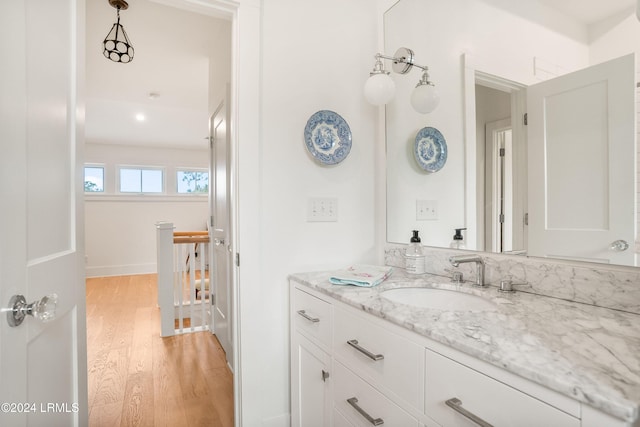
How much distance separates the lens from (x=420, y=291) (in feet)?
4.27

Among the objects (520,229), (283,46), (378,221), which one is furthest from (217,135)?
(520,229)

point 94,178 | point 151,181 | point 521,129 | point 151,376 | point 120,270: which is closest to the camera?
point 521,129

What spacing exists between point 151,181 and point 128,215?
75cm

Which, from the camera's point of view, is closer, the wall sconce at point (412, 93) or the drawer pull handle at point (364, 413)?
the drawer pull handle at point (364, 413)

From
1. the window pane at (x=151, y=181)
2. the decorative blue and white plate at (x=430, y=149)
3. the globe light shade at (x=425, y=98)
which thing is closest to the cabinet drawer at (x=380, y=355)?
the decorative blue and white plate at (x=430, y=149)

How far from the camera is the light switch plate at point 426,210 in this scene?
158 centimetres

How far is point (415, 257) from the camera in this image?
1.48 meters

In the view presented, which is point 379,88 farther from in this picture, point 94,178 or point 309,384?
point 94,178

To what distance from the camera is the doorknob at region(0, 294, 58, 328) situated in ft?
2.27

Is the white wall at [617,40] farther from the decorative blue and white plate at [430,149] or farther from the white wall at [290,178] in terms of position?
the white wall at [290,178]

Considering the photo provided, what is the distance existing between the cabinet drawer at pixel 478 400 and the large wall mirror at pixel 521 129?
2.00 feet

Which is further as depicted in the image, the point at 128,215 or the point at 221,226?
the point at 128,215

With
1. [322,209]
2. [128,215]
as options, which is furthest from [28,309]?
[128,215]

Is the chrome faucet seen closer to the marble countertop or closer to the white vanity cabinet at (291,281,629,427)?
the marble countertop
